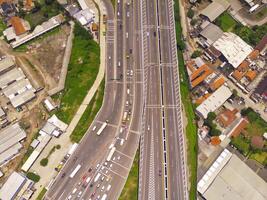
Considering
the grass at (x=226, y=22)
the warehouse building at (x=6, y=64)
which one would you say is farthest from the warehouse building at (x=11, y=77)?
the grass at (x=226, y=22)

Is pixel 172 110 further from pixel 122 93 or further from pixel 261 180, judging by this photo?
pixel 261 180

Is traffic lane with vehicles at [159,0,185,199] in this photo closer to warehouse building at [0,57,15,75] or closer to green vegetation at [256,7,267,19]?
green vegetation at [256,7,267,19]

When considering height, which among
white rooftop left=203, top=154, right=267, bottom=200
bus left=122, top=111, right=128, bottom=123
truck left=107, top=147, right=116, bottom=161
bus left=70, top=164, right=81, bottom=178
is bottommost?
white rooftop left=203, top=154, right=267, bottom=200

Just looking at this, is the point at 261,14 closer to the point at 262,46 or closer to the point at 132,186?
the point at 262,46

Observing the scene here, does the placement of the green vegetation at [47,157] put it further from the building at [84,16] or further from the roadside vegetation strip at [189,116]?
the building at [84,16]

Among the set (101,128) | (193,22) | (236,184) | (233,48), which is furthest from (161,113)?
(193,22)

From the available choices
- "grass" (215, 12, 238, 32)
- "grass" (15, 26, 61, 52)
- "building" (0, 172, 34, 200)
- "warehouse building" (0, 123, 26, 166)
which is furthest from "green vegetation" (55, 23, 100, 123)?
"grass" (215, 12, 238, 32)

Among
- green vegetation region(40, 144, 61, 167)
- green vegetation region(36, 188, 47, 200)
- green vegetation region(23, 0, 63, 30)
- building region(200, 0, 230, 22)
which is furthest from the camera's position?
building region(200, 0, 230, 22)
